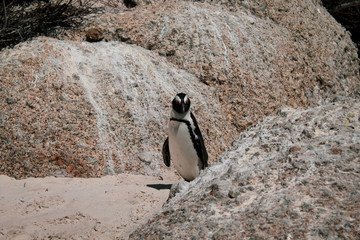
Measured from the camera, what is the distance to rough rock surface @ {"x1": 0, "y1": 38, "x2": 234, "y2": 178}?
479 centimetres

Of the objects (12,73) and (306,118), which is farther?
(12,73)

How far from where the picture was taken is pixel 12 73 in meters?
5.19

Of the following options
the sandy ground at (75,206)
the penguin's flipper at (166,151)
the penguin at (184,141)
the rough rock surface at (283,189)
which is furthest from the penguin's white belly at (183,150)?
the rough rock surface at (283,189)

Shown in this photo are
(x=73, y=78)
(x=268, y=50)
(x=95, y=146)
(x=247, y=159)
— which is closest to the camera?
(x=247, y=159)

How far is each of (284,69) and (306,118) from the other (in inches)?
201

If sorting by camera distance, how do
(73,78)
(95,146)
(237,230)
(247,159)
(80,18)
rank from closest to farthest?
(237,230) < (247,159) < (95,146) < (73,78) < (80,18)

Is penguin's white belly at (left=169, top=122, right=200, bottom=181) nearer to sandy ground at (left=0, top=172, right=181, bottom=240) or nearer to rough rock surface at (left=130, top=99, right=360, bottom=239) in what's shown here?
sandy ground at (left=0, top=172, right=181, bottom=240)

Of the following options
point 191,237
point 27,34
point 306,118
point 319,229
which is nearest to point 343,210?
point 319,229

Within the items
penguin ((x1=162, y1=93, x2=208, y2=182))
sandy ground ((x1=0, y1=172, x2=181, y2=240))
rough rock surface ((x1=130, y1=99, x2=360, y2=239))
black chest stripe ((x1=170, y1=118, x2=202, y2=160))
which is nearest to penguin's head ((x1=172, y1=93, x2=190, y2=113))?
penguin ((x1=162, y1=93, x2=208, y2=182))

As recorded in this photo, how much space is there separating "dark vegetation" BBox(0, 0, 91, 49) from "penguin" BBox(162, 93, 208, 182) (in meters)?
2.48

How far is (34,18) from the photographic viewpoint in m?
6.30

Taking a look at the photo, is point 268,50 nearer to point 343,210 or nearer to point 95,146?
point 95,146

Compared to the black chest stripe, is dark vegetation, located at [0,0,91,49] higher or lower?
higher

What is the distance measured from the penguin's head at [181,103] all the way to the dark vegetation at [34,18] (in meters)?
2.44
